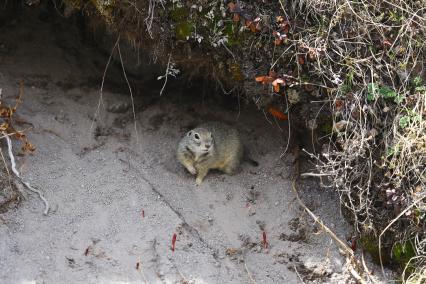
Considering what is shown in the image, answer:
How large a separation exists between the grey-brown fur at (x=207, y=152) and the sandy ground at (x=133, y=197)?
0.11 metres

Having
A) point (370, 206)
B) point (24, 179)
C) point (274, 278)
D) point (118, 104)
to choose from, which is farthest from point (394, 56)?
point (24, 179)

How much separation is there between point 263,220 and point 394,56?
1.76 meters

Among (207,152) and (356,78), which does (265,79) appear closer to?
(356,78)

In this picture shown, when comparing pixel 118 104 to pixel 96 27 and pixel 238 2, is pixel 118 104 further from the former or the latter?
pixel 238 2

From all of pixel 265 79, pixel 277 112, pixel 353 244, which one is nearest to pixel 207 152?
pixel 277 112

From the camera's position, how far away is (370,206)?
14.8 feet

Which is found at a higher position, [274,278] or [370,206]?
[370,206]

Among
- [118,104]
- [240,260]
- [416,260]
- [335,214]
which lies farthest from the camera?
[118,104]

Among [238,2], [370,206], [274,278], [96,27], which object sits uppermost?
[238,2]

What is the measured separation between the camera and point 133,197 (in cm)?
512

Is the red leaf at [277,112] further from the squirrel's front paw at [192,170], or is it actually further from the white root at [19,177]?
the white root at [19,177]

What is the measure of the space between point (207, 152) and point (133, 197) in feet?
3.06

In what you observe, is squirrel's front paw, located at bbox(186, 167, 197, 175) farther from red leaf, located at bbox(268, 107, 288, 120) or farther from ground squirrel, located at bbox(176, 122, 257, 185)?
red leaf, located at bbox(268, 107, 288, 120)

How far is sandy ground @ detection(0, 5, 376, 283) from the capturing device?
4461mm
